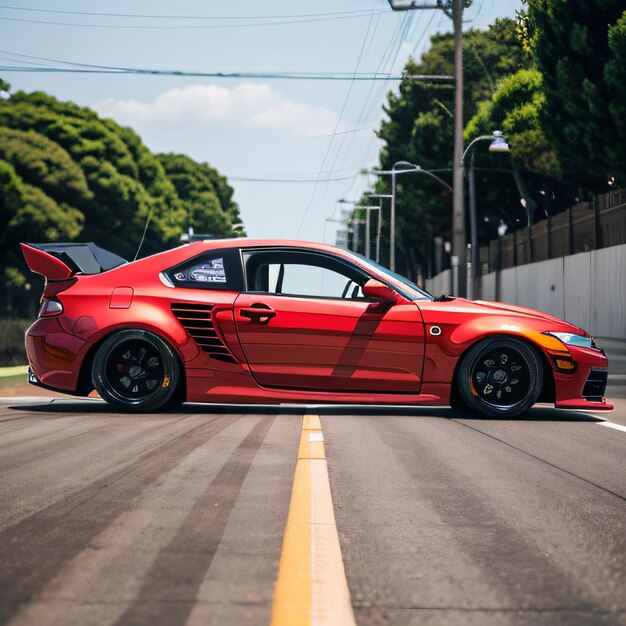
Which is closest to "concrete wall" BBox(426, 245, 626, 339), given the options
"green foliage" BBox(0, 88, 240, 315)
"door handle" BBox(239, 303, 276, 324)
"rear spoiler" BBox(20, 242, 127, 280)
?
"green foliage" BBox(0, 88, 240, 315)

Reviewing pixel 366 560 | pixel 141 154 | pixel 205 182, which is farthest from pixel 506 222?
pixel 366 560

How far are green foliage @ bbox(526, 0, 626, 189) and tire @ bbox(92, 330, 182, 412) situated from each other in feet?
63.4

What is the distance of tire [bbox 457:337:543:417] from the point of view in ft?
28.6

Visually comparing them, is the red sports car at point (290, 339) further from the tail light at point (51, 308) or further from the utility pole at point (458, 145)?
the utility pole at point (458, 145)

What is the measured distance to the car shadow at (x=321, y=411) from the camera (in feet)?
29.7

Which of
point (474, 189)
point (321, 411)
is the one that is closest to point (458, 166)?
point (474, 189)

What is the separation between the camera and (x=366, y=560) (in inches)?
145

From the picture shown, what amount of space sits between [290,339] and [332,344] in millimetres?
348

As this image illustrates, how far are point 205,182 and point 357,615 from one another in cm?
10586

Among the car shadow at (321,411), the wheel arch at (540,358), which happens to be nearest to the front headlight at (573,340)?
the wheel arch at (540,358)

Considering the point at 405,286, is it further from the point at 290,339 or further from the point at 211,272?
the point at 211,272

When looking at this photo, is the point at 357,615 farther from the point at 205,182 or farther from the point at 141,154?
→ the point at 205,182

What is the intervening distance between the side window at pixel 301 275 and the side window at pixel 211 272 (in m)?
0.10

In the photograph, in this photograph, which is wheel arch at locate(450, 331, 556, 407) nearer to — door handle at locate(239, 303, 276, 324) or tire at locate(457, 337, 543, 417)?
tire at locate(457, 337, 543, 417)
